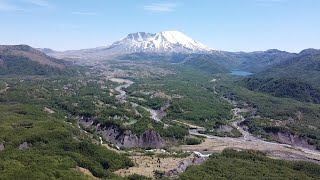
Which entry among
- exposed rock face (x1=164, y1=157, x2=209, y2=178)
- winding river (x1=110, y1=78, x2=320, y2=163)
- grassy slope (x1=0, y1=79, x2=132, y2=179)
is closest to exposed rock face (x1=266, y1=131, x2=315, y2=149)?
winding river (x1=110, y1=78, x2=320, y2=163)

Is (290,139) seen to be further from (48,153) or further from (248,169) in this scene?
(48,153)

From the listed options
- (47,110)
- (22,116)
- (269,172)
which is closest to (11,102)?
(47,110)

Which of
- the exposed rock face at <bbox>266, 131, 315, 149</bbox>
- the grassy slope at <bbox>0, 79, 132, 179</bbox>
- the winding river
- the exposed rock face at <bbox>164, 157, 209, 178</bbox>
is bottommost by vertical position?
the exposed rock face at <bbox>266, 131, 315, 149</bbox>

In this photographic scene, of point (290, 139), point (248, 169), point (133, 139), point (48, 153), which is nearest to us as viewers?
point (248, 169)

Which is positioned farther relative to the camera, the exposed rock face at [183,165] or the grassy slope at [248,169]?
the exposed rock face at [183,165]

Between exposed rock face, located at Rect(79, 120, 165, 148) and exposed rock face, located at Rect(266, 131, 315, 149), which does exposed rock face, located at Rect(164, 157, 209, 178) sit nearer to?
exposed rock face, located at Rect(79, 120, 165, 148)

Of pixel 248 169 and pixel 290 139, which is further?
pixel 290 139

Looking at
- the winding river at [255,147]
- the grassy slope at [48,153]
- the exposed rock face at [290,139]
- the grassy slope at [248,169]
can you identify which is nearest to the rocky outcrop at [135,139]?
the winding river at [255,147]

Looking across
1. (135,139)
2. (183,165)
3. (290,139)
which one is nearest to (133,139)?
(135,139)

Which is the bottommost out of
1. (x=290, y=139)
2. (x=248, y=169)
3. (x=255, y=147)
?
(x=290, y=139)

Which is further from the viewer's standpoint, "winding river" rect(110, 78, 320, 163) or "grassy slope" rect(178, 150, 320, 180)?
"winding river" rect(110, 78, 320, 163)

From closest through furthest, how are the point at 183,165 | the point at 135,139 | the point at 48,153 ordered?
the point at 183,165 → the point at 48,153 → the point at 135,139

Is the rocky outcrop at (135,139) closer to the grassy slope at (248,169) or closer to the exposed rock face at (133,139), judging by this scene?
the exposed rock face at (133,139)
